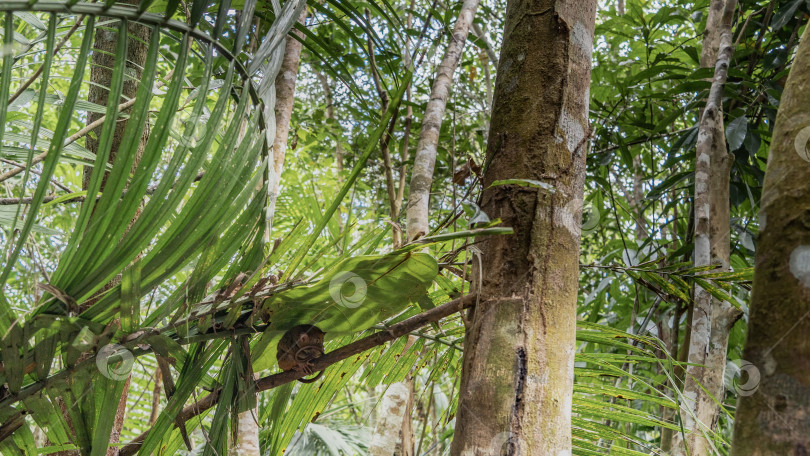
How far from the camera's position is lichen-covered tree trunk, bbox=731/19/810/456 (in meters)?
0.38

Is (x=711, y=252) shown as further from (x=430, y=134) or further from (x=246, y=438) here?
(x=246, y=438)

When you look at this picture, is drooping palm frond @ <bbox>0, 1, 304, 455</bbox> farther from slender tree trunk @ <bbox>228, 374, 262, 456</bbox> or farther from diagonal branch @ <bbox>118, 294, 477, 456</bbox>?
slender tree trunk @ <bbox>228, 374, 262, 456</bbox>

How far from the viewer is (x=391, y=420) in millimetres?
1519

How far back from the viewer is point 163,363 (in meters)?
0.63

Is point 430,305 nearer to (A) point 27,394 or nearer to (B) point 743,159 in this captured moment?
(A) point 27,394

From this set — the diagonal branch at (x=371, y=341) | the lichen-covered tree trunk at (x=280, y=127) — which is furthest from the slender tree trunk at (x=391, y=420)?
the diagonal branch at (x=371, y=341)

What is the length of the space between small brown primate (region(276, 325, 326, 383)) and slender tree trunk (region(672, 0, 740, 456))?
91 cm

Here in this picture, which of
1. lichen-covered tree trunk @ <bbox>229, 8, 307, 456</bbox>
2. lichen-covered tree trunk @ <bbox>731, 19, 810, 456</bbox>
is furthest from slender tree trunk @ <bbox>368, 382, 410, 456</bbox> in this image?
lichen-covered tree trunk @ <bbox>731, 19, 810, 456</bbox>

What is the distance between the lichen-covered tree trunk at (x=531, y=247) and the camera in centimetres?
56

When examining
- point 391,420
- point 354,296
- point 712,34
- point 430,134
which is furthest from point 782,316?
point 712,34

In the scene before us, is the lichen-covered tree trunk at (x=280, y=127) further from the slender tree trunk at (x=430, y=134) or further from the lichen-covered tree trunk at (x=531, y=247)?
the lichen-covered tree trunk at (x=531, y=247)

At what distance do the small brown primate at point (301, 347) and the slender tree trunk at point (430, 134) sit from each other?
0.81m

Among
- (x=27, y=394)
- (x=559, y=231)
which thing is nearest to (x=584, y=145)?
(x=559, y=231)

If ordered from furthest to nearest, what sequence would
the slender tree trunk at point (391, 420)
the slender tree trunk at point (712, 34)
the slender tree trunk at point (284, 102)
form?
the slender tree trunk at point (712, 34), the slender tree trunk at point (284, 102), the slender tree trunk at point (391, 420)
